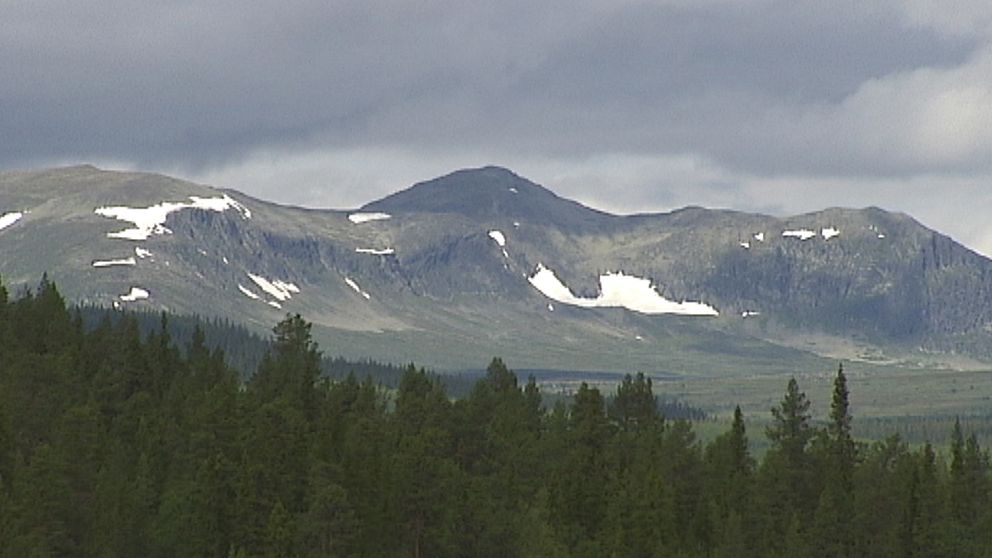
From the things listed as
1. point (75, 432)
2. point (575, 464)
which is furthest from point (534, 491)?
point (75, 432)

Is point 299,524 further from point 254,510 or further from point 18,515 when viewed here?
point 18,515

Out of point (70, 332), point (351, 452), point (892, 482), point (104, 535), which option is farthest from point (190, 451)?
point (892, 482)

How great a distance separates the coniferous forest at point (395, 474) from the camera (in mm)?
107188

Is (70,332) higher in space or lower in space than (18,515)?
higher

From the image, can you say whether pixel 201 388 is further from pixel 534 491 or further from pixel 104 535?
pixel 104 535

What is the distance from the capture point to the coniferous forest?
107 meters

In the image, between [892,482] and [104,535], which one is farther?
[892,482]

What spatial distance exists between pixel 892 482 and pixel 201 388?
58497mm

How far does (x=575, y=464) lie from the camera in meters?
136

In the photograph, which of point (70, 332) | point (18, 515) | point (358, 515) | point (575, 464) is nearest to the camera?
point (18, 515)

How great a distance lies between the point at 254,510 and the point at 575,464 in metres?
34.4

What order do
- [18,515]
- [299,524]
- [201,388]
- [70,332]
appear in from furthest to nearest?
1. [70,332]
2. [201,388]
3. [299,524]
4. [18,515]

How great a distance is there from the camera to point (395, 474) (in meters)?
121

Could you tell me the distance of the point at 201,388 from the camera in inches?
5743
